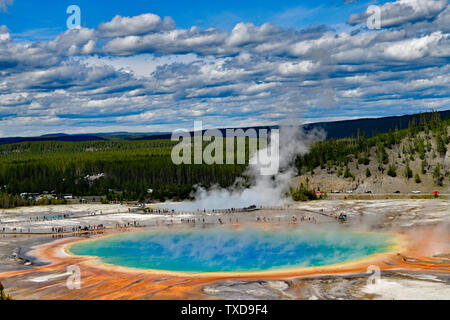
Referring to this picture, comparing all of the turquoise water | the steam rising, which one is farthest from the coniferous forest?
the turquoise water

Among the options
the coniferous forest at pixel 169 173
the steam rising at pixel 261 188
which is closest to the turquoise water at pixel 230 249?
the steam rising at pixel 261 188

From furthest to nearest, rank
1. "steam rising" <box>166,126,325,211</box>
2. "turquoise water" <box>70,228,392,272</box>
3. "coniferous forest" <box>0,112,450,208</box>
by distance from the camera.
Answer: "coniferous forest" <box>0,112,450,208</box> < "steam rising" <box>166,126,325,211</box> < "turquoise water" <box>70,228,392,272</box>

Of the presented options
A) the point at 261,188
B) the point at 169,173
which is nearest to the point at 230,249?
the point at 261,188

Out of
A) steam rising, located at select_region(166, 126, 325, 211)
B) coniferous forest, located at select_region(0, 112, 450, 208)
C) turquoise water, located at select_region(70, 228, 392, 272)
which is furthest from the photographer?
coniferous forest, located at select_region(0, 112, 450, 208)

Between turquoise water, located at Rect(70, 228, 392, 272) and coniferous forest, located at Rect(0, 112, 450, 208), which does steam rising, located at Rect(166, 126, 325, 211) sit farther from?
turquoise water, located at Rect(70, 228, 392, 272)

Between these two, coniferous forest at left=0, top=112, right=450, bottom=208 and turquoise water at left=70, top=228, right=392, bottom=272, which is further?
coniferous forest at left=0, top=112, right=450, bottom=208

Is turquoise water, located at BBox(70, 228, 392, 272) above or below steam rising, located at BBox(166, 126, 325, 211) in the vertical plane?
below
